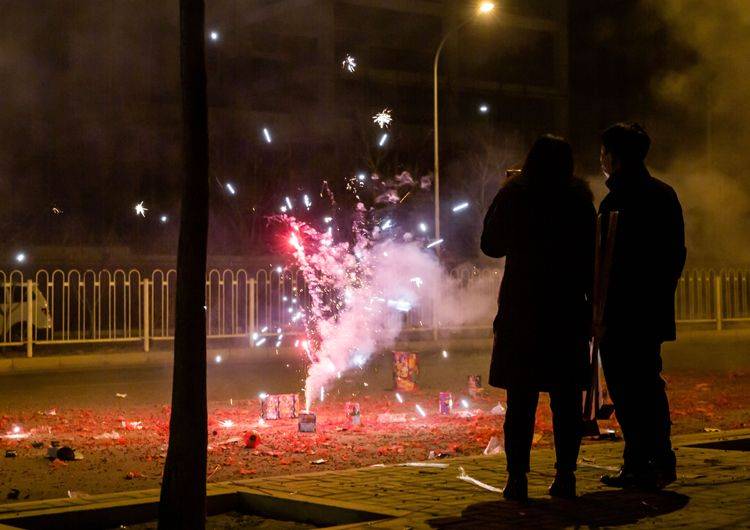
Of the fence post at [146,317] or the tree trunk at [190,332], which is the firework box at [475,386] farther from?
the fence post at [146,317]

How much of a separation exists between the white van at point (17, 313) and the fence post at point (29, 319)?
80 millimetres

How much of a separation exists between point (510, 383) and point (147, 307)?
48.0ft

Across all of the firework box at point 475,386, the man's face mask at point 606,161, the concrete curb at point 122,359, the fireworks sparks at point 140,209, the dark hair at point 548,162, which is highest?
the fireworks sparks at point 140,209

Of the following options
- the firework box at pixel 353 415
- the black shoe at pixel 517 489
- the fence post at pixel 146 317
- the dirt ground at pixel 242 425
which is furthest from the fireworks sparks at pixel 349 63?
the black shoe at pixel 517 489

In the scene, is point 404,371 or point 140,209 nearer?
point 404,371

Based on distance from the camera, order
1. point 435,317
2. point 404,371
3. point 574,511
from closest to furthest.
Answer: point 574,511, point 404,371, point 435,317

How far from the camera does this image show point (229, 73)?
40.1 metres

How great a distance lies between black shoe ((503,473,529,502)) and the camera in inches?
194

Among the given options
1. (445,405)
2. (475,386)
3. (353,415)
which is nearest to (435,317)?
(475,386)

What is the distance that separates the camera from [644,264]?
541cm

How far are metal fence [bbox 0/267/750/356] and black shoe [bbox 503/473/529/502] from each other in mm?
13799

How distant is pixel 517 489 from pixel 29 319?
45.8ft

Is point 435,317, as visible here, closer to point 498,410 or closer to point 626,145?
point 498,410

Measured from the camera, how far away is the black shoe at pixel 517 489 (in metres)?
4.92
